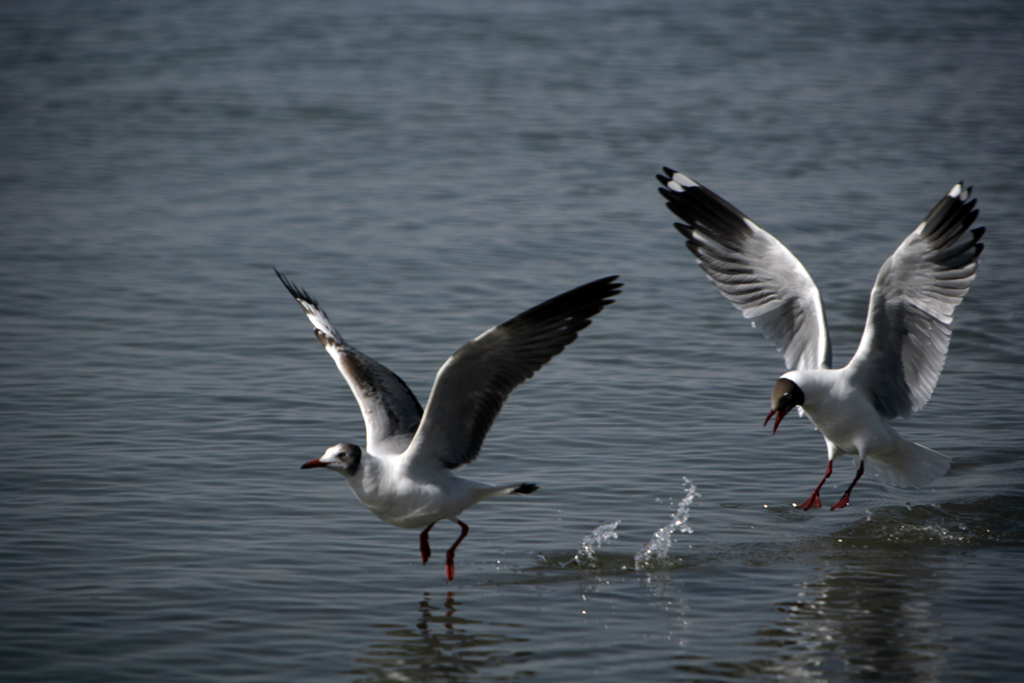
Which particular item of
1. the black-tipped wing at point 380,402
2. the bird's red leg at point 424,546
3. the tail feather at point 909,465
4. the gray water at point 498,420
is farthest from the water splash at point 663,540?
the black-tipped wing at point 380,402

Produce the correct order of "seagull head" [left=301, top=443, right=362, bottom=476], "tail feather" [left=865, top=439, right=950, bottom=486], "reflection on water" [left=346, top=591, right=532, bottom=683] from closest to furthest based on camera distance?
"reflection on water" [left=346, top=591, right=532, bottom=683], "seagull head" [left=301, top=443, right=362, bottom=476], "tail feather" [left=865, top=439, right=950, bottom=486]

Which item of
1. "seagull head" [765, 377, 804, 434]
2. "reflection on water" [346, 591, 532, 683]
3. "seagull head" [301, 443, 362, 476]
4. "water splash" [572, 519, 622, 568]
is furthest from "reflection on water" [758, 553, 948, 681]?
"seagull head" [301, 443, 362, 476]

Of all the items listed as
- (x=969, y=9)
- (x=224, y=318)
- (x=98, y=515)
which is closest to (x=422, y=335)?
(x=224, y=318)

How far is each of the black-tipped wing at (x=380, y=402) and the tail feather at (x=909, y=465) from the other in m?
2.98

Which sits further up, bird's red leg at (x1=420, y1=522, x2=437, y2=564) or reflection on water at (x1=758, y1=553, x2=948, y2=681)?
bird's red leg at (x1=420, y1=522, x2=437, y2=564)

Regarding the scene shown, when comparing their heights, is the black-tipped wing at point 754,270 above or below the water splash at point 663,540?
above

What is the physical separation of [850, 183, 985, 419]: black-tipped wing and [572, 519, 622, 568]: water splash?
1.79m

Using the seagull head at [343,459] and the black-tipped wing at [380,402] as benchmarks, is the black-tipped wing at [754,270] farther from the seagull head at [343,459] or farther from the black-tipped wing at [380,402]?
the seagull head at [343,459]

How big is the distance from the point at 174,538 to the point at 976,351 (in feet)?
24.5

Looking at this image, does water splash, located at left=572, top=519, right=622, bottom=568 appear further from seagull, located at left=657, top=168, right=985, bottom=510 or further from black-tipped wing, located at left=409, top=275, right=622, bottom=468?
seagull, located at left=657, top=168, right=985, bottom=510

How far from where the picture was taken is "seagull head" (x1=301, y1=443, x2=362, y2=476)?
5.80m

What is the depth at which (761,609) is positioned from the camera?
591 centimetres

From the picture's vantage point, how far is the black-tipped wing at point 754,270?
25.4 feet

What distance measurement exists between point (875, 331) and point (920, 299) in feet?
1.06
